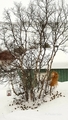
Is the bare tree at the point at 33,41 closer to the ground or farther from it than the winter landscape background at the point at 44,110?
farther from it

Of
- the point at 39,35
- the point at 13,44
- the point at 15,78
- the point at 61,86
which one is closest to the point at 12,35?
the point at 13,44

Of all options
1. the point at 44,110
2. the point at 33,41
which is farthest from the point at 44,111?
the point at 33,41

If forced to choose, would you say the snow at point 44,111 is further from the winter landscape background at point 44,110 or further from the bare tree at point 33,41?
the bare tree at point 33,41

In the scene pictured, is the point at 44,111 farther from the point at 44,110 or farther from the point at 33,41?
the point at 33,41

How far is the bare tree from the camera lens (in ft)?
41.5

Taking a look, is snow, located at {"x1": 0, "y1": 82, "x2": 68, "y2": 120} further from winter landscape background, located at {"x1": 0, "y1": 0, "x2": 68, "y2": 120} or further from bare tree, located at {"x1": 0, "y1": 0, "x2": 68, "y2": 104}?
bare tree, located at {"x1": 0, "y1": 0, "x2": 68, "y2": 104}

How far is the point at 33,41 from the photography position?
13367 mm

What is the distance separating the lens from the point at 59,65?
1659 cm

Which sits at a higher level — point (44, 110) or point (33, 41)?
point (33, 41)

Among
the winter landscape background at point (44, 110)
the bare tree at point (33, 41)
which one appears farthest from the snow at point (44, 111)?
the bare tree at point (33, 41)

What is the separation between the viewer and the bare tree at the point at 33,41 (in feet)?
41.5

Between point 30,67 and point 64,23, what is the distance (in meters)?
3.24

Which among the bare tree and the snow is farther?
the bare tree

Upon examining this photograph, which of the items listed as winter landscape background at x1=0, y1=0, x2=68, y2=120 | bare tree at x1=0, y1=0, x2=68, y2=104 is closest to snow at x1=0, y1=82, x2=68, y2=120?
winter landscape background at x1=0, y1=0, x2=68, y2=120
